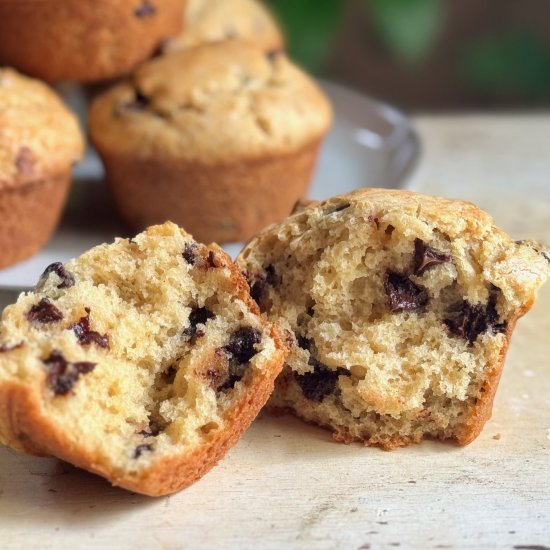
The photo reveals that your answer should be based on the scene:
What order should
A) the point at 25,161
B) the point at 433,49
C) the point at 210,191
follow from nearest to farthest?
1. the point at 25,161
2. the point at 210,191
3. the point at 433,49

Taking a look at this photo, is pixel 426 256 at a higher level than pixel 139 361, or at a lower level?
higher

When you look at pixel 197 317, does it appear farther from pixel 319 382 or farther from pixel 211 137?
pixel 211 137

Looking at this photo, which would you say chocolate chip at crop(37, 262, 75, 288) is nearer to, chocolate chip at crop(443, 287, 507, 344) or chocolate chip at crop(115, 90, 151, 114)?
chocolate chip at crop(443, 287, 507, 344)

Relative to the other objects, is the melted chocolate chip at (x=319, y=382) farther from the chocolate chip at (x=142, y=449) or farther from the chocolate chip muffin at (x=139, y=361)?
the chocolate chip at (x=142, y=449)

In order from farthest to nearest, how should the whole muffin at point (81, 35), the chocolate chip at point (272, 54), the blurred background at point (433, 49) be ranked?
the blurred background at point (433, 49)
the chocolate chip at point (272, 54)
the whole muffin at point (81, 35)

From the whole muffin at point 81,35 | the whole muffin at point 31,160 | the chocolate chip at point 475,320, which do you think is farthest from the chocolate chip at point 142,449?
the whole muffin at point 81,35

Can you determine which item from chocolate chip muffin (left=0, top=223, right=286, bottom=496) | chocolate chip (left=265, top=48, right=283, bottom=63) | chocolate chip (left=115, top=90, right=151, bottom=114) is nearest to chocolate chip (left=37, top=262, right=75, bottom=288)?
chocolate chip muffin (left=0, top=223, right=286, bottom=496)

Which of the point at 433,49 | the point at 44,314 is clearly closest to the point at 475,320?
the point at 44,314
